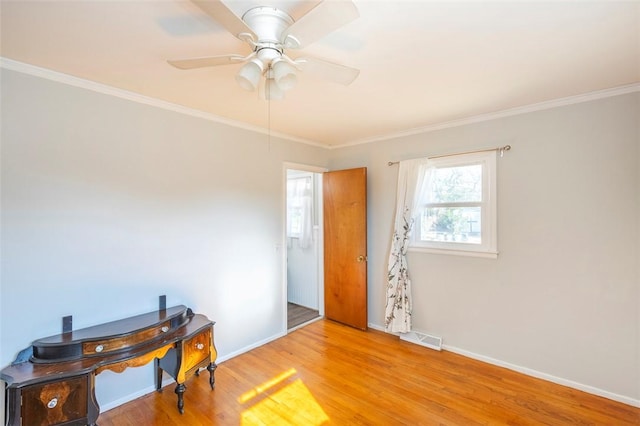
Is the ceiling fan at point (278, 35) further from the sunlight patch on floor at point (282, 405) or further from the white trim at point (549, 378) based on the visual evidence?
the white trim at point (549, 378)

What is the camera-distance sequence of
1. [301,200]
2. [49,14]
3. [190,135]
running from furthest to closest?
[301,200]
[190,135]
[49,14]

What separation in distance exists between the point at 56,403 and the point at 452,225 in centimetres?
342

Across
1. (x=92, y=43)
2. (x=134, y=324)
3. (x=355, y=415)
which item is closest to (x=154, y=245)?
(x=134, y=324)

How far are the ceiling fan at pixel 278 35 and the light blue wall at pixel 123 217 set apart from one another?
1215 mm

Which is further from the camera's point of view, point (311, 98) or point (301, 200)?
point (301, 200)

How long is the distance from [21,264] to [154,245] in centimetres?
79

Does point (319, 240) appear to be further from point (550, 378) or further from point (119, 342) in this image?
point (550, 378)

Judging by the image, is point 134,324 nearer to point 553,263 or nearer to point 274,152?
point 274,152

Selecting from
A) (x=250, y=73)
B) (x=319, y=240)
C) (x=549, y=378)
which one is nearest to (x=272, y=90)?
(x=250, y=73)

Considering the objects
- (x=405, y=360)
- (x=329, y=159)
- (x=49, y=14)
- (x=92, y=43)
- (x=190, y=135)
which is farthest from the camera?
(x=329, y=159)

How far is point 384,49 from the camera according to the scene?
5.53ft

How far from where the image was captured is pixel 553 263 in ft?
8.27

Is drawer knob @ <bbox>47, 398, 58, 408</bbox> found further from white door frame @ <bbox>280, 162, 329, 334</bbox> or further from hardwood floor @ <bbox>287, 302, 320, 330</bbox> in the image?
hardwood floor @ <bbox>287, 302, 320, 330</bbox>

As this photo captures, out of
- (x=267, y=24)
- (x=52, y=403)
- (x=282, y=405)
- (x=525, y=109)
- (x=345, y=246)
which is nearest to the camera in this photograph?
(x=267, y=24)
